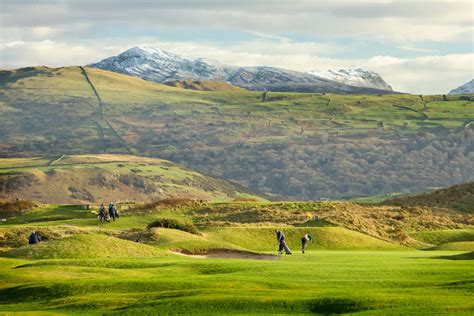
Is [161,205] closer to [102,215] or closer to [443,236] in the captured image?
[102,215]

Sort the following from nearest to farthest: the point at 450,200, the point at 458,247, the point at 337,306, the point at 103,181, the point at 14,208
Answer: the point at 337,306
the point at 458,247
the point at 14,208
the point at 450,200
the point at 103,181

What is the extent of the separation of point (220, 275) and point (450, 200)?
6278 centimetres

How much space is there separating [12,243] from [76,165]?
109801 millimetres

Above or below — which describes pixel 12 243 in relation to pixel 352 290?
below

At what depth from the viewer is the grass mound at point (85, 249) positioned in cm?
5266

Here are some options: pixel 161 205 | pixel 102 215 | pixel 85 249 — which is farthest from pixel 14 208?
pixel 85 249

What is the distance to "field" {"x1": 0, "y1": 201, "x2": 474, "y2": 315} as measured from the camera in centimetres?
3266

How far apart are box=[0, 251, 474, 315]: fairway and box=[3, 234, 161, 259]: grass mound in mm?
3109

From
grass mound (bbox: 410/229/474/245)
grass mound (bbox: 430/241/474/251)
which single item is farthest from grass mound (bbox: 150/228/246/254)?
grass mound (bbox: 410/229/474/245)

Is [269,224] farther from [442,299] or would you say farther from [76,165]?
[76,165]

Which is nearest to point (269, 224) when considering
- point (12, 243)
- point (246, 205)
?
point (246, 205)

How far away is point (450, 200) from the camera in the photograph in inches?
3949

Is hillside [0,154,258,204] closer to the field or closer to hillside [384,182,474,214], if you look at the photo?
hillside [384,182,474,214]

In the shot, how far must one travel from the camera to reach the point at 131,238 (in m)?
63.2
